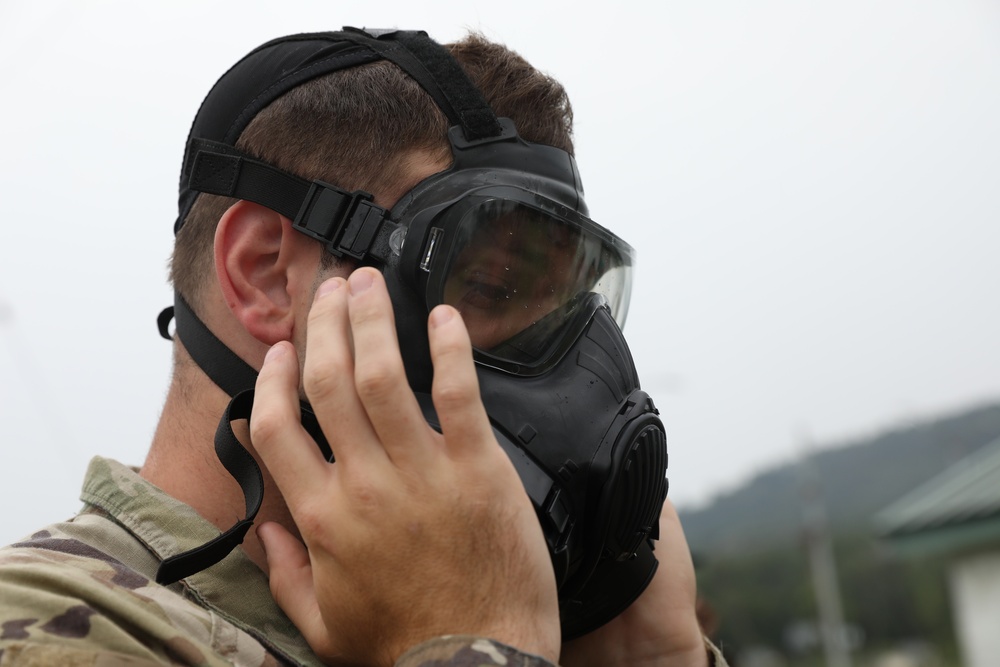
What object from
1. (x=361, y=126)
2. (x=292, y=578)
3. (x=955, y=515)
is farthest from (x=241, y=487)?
(x=955, y=515)

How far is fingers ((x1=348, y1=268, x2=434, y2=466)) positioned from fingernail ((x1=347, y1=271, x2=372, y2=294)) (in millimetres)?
93

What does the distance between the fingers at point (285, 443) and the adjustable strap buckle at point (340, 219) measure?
44cm

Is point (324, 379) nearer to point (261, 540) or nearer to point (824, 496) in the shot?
point (261, 540)

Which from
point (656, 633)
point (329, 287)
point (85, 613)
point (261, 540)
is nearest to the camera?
point (85, 613)

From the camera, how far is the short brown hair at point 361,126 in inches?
100

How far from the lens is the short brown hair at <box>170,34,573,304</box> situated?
2551 millimetres

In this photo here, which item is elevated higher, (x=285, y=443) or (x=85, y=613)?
(x=285, y=443)

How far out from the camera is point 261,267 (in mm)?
2533

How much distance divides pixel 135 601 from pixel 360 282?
706 mm

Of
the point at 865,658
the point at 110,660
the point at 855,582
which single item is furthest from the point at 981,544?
the point at 855,582

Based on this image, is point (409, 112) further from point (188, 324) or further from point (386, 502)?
point (386, 502)

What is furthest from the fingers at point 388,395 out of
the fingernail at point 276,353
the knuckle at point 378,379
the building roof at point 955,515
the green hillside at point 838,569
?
the green hillside at point 838,569

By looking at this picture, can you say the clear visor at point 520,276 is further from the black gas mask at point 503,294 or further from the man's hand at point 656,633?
the man's hand at point 656,633

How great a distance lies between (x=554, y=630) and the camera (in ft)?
6.39
